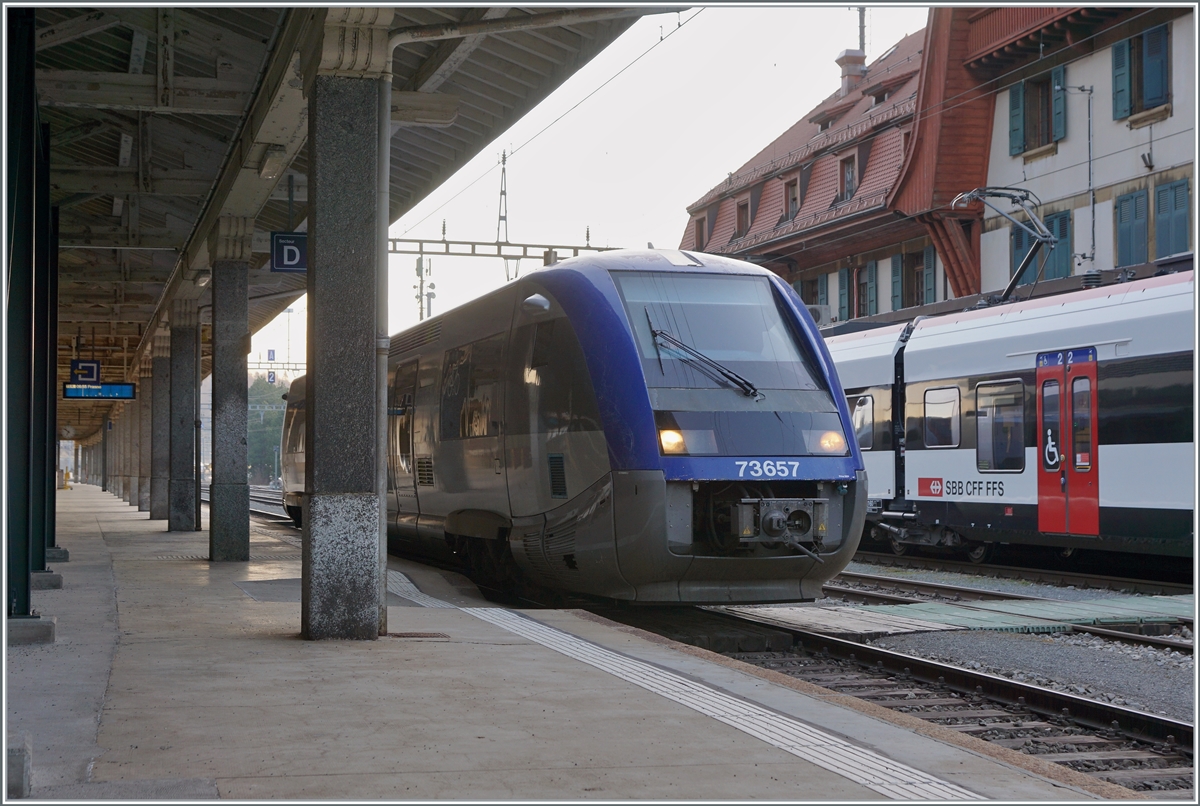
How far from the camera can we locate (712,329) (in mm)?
10523

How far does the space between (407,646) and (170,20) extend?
6478 mm

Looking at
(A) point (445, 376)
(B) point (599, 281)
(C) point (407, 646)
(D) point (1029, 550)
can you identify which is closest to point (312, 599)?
(C) point (407, 646)

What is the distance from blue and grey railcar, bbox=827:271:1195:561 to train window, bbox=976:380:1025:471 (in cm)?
2

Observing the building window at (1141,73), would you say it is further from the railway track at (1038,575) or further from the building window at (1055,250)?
the railway track at (1038,575)

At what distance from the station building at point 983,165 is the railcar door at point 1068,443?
166cm

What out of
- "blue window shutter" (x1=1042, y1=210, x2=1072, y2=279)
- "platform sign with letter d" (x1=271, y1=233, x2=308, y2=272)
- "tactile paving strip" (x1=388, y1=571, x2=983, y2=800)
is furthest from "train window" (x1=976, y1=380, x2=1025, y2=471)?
"blue window shutter" (x1=1042, y1=210, x2=1072, y2=279)

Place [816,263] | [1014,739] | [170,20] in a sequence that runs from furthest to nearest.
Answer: [816,263] → [170,20] → [1014,739]

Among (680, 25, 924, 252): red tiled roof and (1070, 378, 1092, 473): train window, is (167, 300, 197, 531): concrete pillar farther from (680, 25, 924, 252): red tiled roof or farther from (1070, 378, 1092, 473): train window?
(680, 25, 924, 252): red tiled roof

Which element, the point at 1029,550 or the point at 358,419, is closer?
the point at 358,419

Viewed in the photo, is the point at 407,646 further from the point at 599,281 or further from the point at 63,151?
the point at 63,151

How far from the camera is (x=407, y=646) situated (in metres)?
8.51

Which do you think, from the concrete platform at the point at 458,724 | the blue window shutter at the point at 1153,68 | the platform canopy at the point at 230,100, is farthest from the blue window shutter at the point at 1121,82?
the concrete platform at the point at 458,724

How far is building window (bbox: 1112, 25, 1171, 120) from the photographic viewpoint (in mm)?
23672

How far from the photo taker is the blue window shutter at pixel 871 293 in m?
33.5
